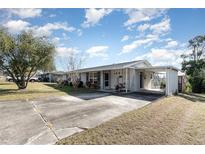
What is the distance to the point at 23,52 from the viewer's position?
16.4 meters

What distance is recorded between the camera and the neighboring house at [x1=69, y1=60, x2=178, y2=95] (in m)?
15.5

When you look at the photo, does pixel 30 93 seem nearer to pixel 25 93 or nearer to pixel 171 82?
pixel 25 93

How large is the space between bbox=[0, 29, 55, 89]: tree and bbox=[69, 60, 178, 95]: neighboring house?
617 cm

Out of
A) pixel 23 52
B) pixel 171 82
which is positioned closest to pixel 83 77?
pixel 23 52

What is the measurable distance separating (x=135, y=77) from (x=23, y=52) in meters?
10.9

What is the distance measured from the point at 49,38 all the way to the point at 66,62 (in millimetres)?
20454

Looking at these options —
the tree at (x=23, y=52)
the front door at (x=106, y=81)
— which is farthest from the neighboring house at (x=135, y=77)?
the tree at (x=23, y=52)

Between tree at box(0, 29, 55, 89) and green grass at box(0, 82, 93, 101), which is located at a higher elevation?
tree at box(0, 29, 55, 89)

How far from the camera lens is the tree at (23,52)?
15927 millimetres

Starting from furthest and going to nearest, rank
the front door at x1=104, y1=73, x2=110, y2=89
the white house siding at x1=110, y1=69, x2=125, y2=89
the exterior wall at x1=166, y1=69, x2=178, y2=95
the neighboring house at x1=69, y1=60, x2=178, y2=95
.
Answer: the front door at x1=104, y1=73, x2=110, y2=89, the white house siding at x1=110, y1=69, x2=125, y2=89, the neighboring house at x1=69, y1=60, x2=178, y2=95, the exterior wall at x1=166, y1=69, x2=178, y2=95

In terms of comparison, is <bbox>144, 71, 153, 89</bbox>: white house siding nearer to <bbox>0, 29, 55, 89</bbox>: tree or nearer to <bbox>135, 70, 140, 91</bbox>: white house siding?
<bbox>135, 70, 140, 91</bbox>: white house siding

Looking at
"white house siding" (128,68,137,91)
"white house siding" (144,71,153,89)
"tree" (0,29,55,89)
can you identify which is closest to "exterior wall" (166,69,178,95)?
"white house siding" (144,71,153,89)
